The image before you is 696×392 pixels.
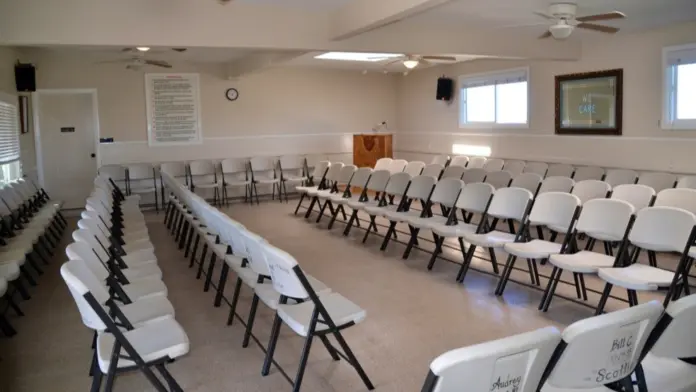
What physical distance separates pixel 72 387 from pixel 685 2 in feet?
22.1

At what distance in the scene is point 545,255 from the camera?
4.84 meters

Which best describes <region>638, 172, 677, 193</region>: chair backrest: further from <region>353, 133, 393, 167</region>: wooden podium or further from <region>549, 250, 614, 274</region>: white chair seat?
<region>353, 133, 393, 167</region>: wooden podium

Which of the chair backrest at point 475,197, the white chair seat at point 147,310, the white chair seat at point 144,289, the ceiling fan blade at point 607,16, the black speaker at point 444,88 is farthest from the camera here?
the black speaker at point 444,88

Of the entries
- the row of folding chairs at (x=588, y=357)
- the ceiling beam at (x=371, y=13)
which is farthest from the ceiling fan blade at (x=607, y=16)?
the row of folding chairs at (x=588, y=357)

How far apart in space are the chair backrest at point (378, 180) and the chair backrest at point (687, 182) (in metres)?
3.48

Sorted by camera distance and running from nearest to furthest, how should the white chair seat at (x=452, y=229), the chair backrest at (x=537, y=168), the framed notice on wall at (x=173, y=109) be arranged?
1. the white chair seat at (x=452, y=229)
2. the chair backrest at (x=537, y=168)
3. the framed notice on wall at (x=173, y=109)

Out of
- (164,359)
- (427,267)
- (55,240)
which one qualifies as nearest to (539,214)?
(427,267)

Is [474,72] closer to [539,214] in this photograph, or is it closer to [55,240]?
[539,214]

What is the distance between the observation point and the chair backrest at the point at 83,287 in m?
2.82

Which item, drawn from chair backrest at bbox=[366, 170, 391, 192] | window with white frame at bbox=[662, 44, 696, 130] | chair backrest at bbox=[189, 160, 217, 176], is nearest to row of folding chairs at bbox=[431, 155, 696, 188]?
window with white frame at bbox=[662, 44, 696, 130]

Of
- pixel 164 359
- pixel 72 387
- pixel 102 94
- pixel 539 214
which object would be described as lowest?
pixel 72 387

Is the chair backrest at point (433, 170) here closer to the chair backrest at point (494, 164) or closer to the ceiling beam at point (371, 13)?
the chair backrest at point (494, 164)

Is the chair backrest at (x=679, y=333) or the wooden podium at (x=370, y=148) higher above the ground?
the wooden podium at (x=370, y=148)

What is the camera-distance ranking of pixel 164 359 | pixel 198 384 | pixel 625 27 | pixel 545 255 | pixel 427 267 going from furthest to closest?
pixel 625 27, pixel 427 267, pixel 545 255, pixel 198 384, pixel 164 359
